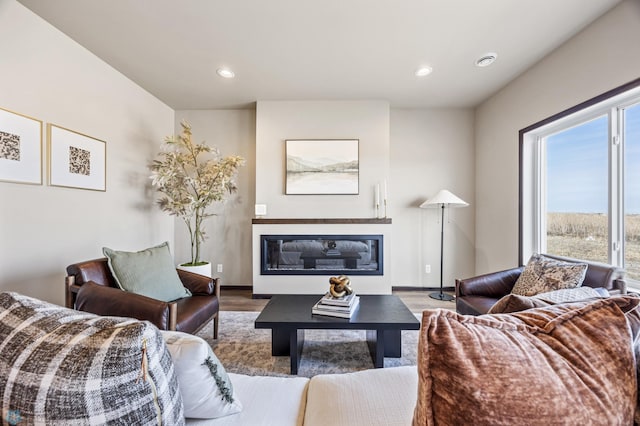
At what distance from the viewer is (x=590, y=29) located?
209cm

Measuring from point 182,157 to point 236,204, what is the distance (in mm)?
1020

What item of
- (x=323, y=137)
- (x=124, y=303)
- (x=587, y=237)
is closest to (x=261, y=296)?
(x=124, y=303)

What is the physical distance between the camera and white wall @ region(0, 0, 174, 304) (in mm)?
1903

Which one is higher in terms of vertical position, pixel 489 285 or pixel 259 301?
pixel 489 285

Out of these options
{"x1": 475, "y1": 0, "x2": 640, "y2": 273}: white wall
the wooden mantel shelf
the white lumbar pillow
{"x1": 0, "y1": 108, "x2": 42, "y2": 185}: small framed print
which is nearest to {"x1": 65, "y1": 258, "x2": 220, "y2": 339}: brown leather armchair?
{"x1": 0, "y1": 108, "x2": 42, "y2": 185}: small framed print

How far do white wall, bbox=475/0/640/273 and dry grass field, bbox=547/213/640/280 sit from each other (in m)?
0.40

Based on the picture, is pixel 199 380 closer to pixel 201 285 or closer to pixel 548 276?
pixel 201 285

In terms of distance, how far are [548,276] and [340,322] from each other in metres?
1.55

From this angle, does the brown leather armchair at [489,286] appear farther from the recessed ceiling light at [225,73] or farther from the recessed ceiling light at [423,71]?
the recessed ceiling light at [225,73]

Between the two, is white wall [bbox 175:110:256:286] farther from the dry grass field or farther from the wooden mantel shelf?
the dry grass field

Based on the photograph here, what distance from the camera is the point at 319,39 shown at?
2316 mm

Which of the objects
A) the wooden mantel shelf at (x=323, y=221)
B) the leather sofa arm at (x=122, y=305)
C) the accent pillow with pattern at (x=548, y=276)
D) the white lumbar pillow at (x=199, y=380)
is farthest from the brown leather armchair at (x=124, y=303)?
the accent pillow with pattern at (x=548, y=276)

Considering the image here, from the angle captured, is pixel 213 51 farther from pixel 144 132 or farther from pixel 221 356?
pixel 221 356

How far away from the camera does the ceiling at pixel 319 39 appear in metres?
1.96
